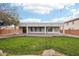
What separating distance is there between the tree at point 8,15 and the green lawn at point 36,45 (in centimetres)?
36

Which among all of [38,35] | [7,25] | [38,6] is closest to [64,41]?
[38,35]

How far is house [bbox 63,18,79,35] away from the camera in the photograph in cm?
555

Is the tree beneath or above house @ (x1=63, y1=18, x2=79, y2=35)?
above

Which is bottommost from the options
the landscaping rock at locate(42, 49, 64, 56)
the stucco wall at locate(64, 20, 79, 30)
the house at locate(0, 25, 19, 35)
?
the landscaping rock at locate(42, 49, 64, 56)

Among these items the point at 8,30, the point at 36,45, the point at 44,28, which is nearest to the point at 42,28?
the point at 44,28

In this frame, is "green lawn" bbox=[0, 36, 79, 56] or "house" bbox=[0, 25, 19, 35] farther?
"house" bbox=[0, 25, 19, 35]

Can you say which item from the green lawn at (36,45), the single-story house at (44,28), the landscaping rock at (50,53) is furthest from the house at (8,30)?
the landscaping rock at (50,53)

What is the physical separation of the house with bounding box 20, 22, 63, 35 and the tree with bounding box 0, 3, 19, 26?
0.20 metres

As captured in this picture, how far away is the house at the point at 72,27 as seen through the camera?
18.2ft

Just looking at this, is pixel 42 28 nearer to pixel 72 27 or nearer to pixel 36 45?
pixel 36 45

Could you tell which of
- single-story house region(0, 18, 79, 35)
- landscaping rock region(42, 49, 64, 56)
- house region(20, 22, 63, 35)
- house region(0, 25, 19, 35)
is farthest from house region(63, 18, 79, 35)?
house region(0, 25, 19, 35)

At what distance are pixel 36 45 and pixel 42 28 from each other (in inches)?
15.7

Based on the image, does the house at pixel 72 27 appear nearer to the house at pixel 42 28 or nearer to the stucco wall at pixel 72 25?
the stucco wall at pixel 72 25

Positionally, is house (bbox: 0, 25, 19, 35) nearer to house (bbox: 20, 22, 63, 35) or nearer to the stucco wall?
house (bbox: 20, 22, 63, 35)
